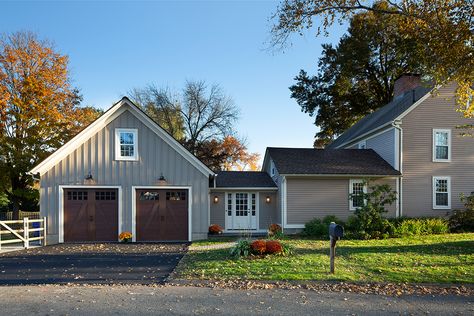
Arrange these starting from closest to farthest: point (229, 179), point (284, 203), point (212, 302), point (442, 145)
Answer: point (212, 302), point (284, 203), point (442, 145), point (229, 179)

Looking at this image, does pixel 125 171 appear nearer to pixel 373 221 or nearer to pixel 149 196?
pixel 149 196

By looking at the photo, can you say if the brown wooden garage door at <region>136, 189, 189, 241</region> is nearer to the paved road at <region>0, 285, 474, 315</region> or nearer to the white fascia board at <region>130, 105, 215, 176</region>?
the white fascia board at <region>130, 105, 215, 176</region>

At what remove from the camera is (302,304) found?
22.3ft

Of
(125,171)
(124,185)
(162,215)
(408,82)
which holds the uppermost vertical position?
(408,82)

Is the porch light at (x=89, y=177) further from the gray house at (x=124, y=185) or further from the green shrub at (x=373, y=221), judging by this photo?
the green shrub at (x=373, y=221)

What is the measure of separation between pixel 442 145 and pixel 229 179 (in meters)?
12.0

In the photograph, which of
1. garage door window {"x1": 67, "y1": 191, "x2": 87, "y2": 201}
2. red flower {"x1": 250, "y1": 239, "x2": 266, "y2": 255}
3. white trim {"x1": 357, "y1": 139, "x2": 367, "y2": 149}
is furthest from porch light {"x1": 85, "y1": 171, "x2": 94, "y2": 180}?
white trim {"x1": 357, "y1": 139, "x2": 367, "y2": 149}

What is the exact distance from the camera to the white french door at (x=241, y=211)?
19750mm

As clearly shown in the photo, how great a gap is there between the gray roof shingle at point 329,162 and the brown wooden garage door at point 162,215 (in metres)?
5.43

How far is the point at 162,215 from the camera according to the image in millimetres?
17109

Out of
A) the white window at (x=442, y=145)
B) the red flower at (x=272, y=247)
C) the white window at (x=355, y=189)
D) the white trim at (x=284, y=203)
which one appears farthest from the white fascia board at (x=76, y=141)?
the white window at (x=442, y=145)

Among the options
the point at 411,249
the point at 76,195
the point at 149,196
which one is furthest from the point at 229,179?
the point at 411,249

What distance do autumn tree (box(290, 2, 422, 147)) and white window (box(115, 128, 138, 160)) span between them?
25.4 meters

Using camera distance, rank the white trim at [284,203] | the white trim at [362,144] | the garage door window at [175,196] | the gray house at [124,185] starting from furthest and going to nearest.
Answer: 1. the white trim at [362,144]
2. the white trim at [284,203]
3. the garage door window at [175,196]
4. the gray house at [124,185]
